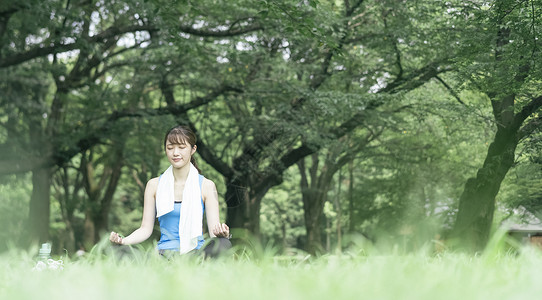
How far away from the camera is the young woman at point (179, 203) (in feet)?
15.8

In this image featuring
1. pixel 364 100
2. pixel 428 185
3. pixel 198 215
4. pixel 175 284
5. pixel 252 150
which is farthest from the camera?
pixel 428 185

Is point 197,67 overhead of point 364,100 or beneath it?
overhead

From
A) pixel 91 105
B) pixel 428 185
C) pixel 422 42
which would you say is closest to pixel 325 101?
pixel 422 42

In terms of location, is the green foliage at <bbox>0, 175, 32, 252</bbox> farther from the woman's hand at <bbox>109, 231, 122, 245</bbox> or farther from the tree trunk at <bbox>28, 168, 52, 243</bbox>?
the woman's hand at <bbox>109, 231, 122, 245</bbox>

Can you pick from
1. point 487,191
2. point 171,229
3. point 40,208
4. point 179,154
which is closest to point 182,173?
point 179,154

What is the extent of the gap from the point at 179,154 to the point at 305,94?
32.8ft

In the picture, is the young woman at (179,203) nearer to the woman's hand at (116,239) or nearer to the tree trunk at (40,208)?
the woman's hand at (116,239)

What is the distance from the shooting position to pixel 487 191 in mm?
14492

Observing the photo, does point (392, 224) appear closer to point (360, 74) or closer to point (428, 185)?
point (428, 185)

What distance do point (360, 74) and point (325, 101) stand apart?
2989mm

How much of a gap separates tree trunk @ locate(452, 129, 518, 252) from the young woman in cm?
1030

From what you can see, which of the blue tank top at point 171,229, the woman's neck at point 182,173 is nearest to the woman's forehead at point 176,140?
the woman's neck at point 182,173

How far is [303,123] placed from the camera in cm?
1655

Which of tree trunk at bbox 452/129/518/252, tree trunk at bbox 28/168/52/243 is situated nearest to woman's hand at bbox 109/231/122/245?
tree trunk at bbox 452/129/518/252
